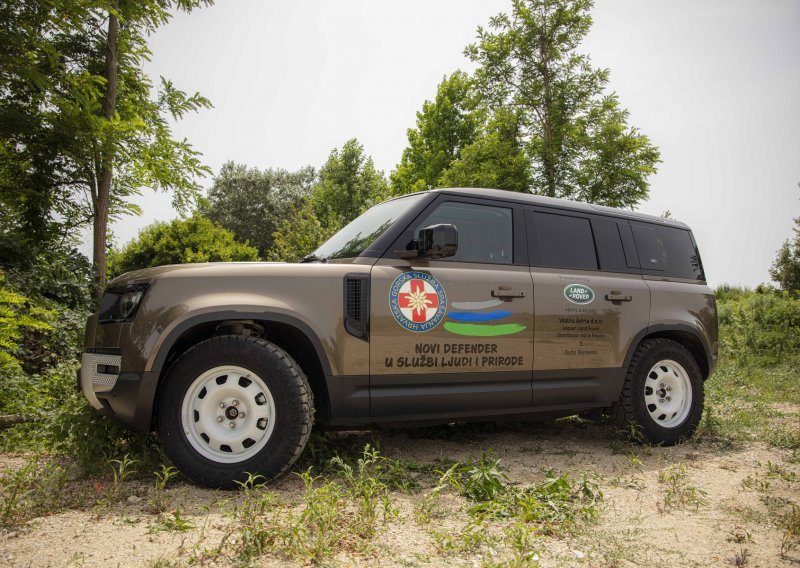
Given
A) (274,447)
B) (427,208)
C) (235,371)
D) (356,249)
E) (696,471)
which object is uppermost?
(427,208)

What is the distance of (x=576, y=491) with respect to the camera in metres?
3.60

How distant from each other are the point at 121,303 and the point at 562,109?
49.2ft

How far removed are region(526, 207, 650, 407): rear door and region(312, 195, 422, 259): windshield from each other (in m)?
1.10

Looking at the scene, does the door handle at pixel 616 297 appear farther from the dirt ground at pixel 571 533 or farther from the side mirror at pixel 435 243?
the side mirror at pixel 435 243

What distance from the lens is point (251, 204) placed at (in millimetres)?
40219

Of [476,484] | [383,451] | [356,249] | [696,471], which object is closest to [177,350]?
[356,249]

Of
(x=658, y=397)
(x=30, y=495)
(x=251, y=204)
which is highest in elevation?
(x=251, y=204)

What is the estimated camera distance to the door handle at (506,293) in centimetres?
420

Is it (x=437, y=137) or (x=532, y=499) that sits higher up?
(x=437, y=137)

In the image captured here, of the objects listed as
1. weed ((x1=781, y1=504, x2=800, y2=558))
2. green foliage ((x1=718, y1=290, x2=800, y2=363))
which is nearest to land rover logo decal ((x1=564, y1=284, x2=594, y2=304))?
weed ((x1=781, y1=504, x2=800, y2=558))

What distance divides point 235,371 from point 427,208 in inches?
71.2

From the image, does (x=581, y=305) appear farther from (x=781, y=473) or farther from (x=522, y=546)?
(x=522, y=546)

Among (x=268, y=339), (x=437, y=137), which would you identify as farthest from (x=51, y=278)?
(x=437, y=137)

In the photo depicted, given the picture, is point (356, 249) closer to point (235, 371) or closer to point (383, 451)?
point (235, 371)
